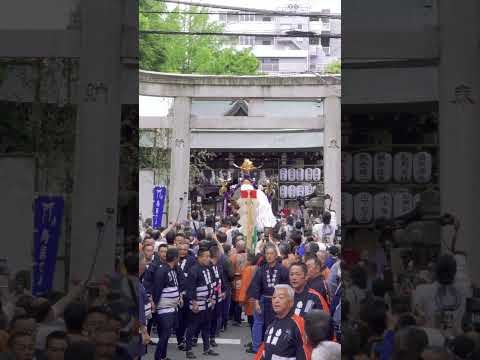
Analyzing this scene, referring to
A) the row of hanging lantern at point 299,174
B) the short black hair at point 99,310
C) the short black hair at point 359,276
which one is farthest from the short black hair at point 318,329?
the row of hanging lantern at point 299,174

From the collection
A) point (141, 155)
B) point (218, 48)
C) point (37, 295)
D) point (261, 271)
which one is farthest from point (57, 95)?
point (261, 271)

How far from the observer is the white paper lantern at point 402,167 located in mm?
1590

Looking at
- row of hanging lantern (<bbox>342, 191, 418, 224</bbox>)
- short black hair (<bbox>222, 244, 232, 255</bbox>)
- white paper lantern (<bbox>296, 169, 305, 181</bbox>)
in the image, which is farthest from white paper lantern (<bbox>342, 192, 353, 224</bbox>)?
white paper lantern (<bbox>296, 169, 305, 181</bbox>)

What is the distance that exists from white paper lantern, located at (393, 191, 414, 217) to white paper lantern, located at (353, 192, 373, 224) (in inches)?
2.6

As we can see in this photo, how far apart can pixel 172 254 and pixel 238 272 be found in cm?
82

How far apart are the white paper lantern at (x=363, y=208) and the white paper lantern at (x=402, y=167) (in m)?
0.09

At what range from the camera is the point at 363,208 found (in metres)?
1.62

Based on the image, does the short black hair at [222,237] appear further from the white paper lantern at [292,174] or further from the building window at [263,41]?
the building window at [263,41]

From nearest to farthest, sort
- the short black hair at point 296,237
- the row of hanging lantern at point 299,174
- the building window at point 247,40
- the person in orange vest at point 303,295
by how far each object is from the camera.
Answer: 1. the building window at point 247,40
2. the person in orange vest at point 303,295
3. the short black hair at point 296,237
4. the row of hanging lantern at point 299,174

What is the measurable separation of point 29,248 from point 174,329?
5.47 feet

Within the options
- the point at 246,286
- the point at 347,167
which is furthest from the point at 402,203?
the point at 246,286

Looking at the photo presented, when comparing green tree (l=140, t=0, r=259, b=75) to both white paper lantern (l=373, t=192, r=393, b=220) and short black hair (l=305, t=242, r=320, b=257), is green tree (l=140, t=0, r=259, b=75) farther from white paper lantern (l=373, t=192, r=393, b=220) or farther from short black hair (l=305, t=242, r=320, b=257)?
short black hair (l=305, t=242, r=320, b=257)

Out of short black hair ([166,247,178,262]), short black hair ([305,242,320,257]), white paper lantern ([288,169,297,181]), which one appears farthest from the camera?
white paper lantern ([288,169,297,181])

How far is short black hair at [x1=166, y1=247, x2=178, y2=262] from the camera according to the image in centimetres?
321
